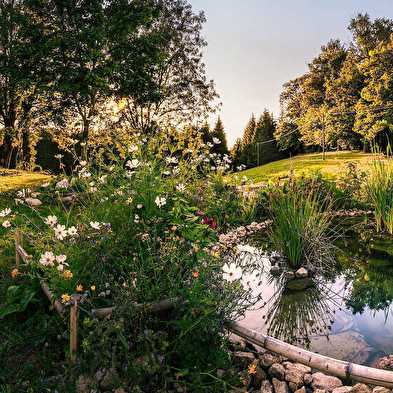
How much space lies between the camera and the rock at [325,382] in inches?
66.2

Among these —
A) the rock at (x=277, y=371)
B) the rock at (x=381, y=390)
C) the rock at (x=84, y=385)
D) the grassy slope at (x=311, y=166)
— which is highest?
the grassy slope at (x=311, y=166)

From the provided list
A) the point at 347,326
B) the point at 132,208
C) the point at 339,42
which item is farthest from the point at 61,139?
the point at 339,42

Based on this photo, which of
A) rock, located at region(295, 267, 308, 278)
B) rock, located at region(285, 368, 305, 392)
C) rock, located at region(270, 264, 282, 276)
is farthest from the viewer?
rock, located at region(270, 264, 282, 276)

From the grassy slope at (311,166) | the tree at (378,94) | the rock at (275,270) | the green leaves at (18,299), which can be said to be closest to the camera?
the green leaves at (18,299)

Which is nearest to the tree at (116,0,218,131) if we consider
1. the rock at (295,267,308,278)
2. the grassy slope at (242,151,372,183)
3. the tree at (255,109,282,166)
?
the grassy slope at (242,151,372,183)

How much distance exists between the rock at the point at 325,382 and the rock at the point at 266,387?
0.28 metres

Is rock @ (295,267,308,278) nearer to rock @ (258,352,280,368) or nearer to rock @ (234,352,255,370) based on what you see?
rock @ (258,352,280,368)

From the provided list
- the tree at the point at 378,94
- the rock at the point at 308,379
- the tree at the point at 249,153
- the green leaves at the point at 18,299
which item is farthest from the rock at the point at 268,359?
the tree at the point at 249,153

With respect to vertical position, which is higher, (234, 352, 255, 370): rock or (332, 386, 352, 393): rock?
(234, 352, 255, 370): rock

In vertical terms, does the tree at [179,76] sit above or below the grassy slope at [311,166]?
above

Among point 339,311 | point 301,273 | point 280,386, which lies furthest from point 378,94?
point 280,386

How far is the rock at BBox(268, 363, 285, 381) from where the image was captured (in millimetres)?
1730

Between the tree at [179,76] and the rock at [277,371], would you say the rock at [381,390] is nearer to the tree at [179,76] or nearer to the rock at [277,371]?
the rock at [277,371]

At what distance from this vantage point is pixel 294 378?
1713 mm
